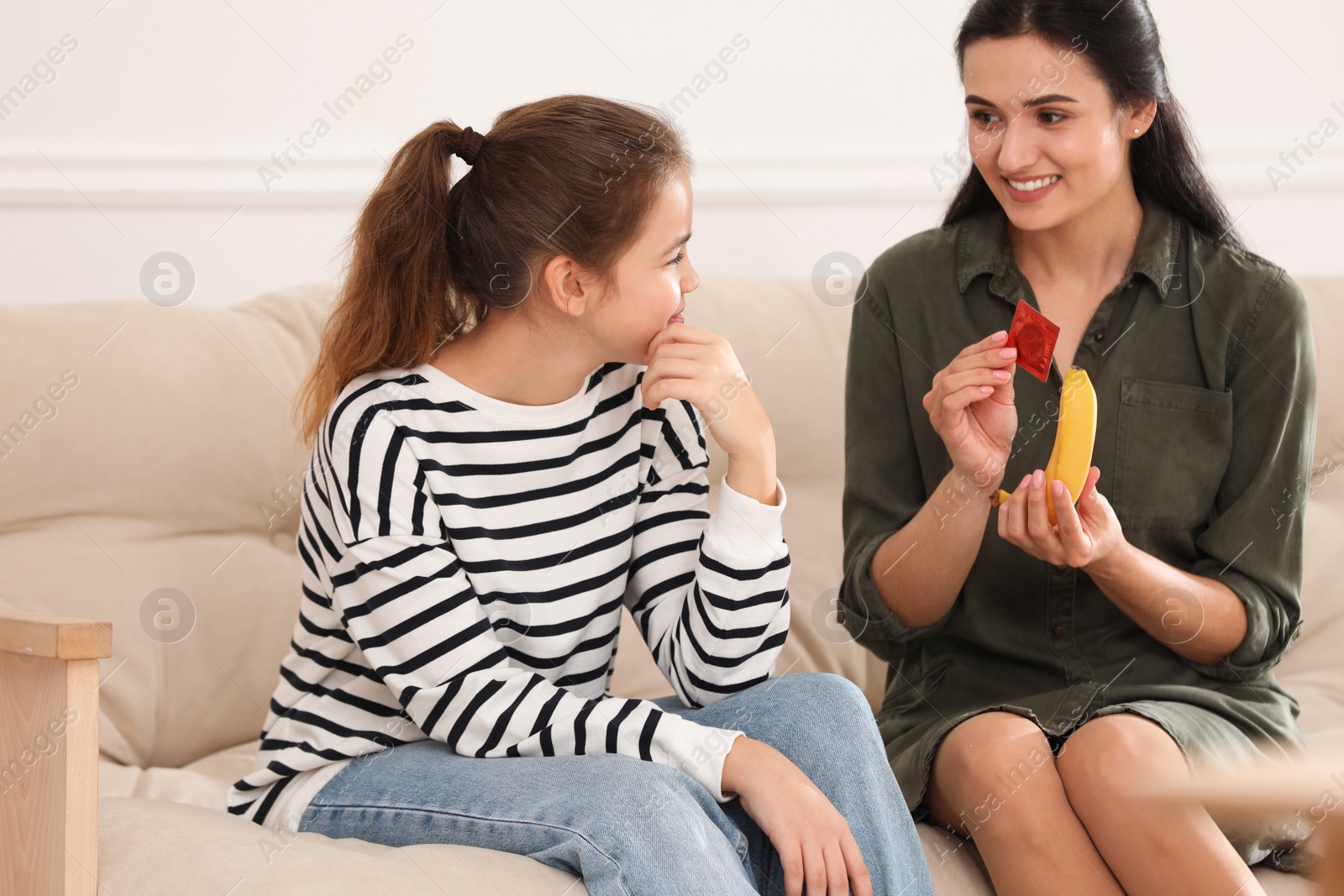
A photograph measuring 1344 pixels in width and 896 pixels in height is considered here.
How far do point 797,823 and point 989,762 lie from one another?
10.8 inches

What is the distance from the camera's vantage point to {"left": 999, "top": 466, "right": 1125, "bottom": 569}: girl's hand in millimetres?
1271

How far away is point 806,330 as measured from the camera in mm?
1963

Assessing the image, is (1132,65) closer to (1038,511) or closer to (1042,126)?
(1042,126)

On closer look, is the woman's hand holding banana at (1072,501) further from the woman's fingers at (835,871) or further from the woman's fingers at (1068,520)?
the woman's fingers at (835,871)

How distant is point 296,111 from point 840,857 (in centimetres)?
164

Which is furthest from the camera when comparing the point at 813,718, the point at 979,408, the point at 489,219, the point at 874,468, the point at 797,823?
the point at 874,468

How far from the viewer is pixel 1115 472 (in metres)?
1.48

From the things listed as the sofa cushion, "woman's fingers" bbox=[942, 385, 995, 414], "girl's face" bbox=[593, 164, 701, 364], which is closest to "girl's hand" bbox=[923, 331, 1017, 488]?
"woman's fingers" bbox=[942, 385, 995, 414]

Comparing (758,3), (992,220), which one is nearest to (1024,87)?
(992,220)

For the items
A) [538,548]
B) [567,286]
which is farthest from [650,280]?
[538,548]

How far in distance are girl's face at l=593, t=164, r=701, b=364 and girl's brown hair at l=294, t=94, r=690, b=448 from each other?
0.05 feet

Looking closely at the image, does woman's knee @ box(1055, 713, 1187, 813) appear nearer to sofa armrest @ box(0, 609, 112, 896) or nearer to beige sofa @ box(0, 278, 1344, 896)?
beige sofa @ box(0, 278, 1344, 896)

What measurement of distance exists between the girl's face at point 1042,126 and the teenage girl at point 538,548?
1.31 feet

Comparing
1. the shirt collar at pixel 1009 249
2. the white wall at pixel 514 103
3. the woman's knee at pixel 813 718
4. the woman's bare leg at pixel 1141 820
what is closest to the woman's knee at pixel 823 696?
the woman's knee at pixel 813 718
